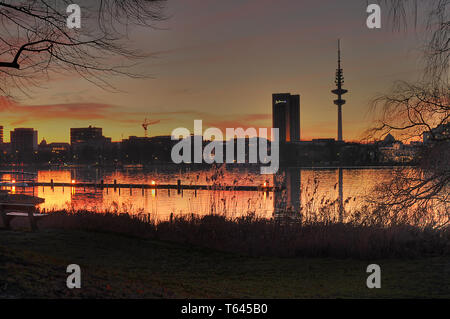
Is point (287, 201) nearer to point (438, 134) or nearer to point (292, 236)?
point (292, 236)

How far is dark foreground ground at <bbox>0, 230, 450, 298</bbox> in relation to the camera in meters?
6.01

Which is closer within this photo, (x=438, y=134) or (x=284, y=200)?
(x=438, y=134)

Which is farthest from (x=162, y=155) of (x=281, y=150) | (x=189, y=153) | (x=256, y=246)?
(x=256, y=246)

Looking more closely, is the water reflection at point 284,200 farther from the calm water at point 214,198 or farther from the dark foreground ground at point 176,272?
the dark foreground ground at point 176,272

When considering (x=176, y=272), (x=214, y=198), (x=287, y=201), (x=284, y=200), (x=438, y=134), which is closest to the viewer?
(x=176, y=272)

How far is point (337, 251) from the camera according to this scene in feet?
40.6

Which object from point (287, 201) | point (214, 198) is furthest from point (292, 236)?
point (287, 201)

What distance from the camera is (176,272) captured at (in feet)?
32.5

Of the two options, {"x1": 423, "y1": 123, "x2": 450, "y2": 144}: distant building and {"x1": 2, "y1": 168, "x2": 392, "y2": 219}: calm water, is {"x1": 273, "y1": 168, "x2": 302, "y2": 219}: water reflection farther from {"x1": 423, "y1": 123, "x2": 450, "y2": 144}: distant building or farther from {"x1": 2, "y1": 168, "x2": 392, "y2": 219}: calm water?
{"x1": 423, "y1": 123, "x2": 450, "y2": 144}: distant building

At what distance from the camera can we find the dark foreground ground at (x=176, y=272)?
601 cm

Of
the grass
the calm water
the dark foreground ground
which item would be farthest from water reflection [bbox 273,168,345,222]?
the dark foreground ground

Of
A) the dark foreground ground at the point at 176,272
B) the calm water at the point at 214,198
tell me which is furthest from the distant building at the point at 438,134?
the dark foreground ground at the point at 176,272
